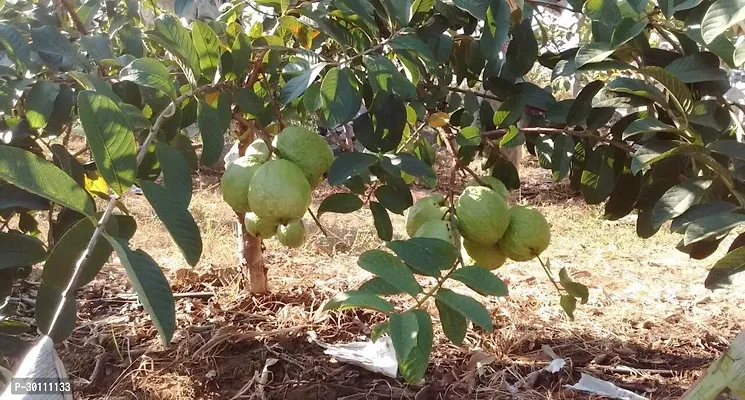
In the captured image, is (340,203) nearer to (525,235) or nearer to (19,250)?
(525,235)

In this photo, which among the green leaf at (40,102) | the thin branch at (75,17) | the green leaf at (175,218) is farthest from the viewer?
the thin branch at (75,17)

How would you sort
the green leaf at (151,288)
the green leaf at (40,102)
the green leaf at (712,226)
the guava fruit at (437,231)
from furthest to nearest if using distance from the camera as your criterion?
the green leaf at (40,102), the guava fruit at (437,231), the green leaf at (712,226), the green leaf at (151,288)

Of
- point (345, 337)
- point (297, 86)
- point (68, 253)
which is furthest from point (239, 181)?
point (345, 337)

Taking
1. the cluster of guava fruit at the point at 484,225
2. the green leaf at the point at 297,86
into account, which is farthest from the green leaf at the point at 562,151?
the green leaf at the point at 297,86

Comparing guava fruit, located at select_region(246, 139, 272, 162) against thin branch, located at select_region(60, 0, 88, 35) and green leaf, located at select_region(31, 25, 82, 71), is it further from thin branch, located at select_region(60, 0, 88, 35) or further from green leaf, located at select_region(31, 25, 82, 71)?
thin branch, located at select_region(60, 0, 88, 35)

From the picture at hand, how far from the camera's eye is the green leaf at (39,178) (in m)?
0.55

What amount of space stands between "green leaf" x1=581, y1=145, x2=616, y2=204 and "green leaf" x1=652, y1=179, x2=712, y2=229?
0.64 feet

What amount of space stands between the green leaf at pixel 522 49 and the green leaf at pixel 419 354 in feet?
1.77

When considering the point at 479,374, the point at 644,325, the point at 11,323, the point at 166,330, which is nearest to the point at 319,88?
the point at 166,330

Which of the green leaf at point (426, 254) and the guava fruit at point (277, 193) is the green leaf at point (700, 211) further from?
the guava fruit at point (277, 193)

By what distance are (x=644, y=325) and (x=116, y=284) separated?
2.11 metres

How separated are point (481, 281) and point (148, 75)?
18.8 inches

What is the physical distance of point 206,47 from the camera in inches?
33.0

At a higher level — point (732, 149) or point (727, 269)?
point (732, 149)
